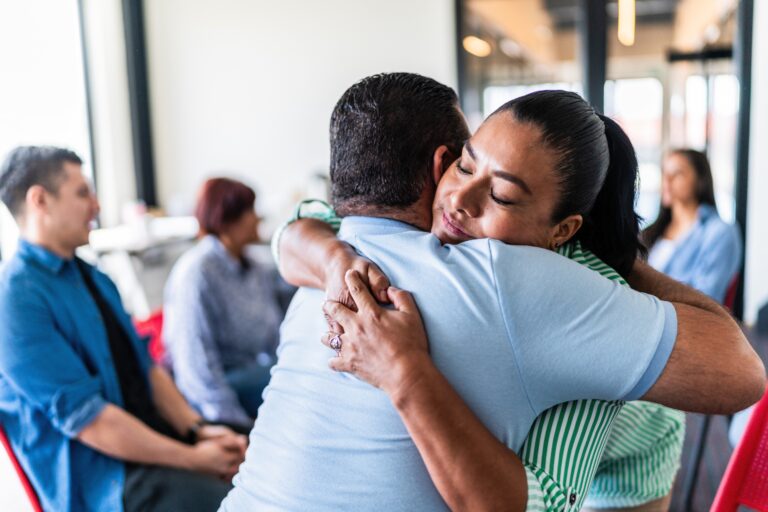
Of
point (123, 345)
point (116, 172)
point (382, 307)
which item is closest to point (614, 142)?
point (382, 307)

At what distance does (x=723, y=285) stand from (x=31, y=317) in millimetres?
2580

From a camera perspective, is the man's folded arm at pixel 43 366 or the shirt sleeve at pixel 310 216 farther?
the man's folded arm at pixel 43 366

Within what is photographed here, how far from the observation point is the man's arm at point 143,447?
69.1 inches

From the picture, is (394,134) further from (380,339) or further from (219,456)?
(219,456)

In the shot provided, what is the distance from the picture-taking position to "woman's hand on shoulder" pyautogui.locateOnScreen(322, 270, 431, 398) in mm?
878

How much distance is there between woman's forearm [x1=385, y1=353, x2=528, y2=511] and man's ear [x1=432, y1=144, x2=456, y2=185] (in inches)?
12.9

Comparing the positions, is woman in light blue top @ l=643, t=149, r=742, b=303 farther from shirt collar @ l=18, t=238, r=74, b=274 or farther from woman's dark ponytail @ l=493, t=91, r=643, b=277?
shirt collar @ l=18, t=238, r=74, b=274

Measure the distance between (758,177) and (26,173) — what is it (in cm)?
480

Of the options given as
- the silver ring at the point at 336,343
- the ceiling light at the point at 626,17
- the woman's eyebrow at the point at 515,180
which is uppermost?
the ceiling light at the point at 626,17

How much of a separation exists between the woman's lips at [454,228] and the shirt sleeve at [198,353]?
5.59 ft

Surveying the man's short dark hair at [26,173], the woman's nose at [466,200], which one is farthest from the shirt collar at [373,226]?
the man's short dark hair at [26,173]

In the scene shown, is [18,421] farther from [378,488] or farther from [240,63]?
[240,63]

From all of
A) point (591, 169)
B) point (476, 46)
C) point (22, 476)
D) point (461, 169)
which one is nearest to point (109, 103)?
point (476, 46)

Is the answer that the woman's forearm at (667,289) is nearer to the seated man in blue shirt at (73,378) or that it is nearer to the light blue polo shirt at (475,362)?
the light blue polo shirt at (475,362)
